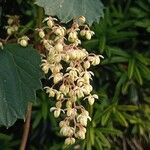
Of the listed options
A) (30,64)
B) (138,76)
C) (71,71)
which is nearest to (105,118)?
(138,76)

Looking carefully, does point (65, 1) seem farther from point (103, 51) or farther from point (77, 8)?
point (103, 51)

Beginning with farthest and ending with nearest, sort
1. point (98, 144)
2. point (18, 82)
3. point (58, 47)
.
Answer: point (98, 144) → point (18, 82) → point (58, 47)

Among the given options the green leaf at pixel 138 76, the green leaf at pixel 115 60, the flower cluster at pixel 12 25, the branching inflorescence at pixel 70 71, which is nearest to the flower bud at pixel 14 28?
the flower cluster at pixel 12 25

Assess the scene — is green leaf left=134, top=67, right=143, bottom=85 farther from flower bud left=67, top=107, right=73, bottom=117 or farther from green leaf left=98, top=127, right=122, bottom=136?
flower bud left=67, top=107, right=73, bottom=117

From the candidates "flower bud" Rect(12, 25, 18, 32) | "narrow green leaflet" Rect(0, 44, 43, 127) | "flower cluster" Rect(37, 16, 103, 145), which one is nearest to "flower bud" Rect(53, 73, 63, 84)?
"flower cluster" Rect(37, 16, 103, 145)

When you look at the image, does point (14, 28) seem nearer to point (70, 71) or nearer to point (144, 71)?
point (70, 71)

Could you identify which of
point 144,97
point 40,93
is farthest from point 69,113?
point 144,97

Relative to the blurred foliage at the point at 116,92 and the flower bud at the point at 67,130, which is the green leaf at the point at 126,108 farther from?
the flower bud at the point at 67,130
